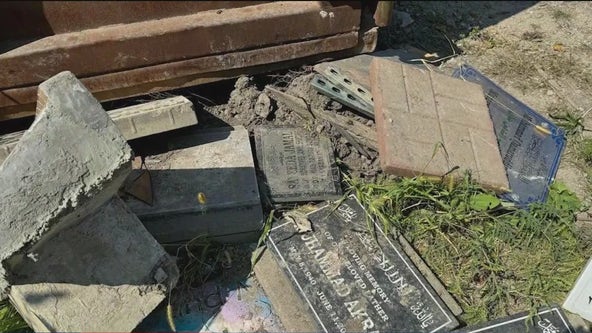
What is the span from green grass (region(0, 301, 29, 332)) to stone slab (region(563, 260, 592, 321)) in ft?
10.3

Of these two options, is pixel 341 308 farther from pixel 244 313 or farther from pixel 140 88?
pixel 140 88

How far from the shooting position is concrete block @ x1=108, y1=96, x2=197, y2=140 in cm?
362

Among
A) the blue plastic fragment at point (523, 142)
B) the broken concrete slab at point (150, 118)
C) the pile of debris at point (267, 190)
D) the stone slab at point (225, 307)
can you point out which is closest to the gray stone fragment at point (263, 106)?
the pile of debris at point (267, 190)

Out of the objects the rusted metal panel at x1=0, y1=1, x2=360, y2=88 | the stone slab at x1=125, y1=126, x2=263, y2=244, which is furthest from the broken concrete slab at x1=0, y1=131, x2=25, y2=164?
the stone slab at x1=125, y1=126, x2=263, y2=244

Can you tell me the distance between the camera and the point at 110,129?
8.71 ft

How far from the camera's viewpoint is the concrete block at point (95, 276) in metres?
2.86

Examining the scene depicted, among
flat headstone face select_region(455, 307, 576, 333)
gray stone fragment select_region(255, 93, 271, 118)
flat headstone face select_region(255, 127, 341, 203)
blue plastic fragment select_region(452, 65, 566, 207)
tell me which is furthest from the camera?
gray stone fragment select_region(255, 93, 271, 118)

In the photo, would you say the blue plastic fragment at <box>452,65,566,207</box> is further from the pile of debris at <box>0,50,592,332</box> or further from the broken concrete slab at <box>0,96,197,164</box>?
the broken concrete slab at <box>0,96,197,164</box>

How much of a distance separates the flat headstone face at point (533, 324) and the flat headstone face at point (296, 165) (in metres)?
1.23

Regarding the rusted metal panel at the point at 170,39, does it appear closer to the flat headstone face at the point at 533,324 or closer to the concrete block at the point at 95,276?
the concrete block at the point at 95,276

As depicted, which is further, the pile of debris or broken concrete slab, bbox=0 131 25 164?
broken concrete slab, bbox=0 131 25 164

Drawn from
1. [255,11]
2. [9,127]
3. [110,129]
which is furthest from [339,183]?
[9,127]

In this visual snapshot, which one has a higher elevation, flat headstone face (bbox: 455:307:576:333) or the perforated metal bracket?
the perforated metal bracket

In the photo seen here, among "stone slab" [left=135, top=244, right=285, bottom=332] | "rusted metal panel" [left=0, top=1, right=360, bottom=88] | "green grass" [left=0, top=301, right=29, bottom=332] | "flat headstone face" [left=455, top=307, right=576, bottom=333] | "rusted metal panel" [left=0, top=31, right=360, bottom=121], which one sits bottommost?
"flat headstone face" [left=455, top=307, right=576, bottom=333]
